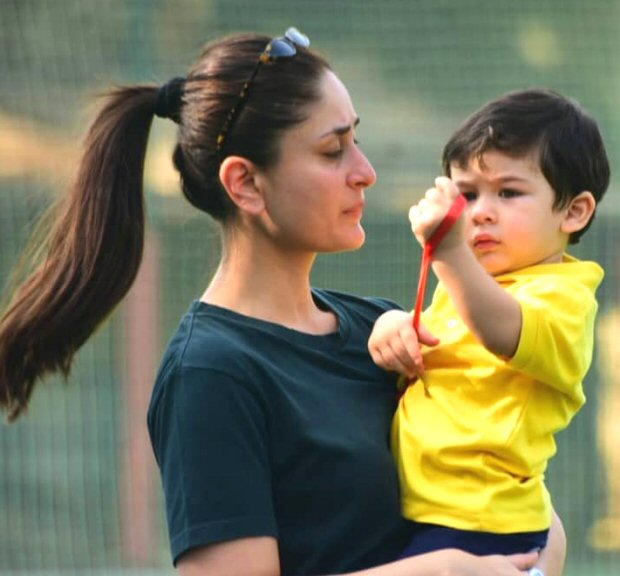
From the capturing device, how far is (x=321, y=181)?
2.46m

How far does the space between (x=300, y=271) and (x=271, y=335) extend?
0.54 ft

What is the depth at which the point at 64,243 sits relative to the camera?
264 centimetres

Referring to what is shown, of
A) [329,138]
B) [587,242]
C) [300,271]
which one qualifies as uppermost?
[329,138]

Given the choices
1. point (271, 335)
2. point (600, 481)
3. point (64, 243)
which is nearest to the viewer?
point (271, 335)

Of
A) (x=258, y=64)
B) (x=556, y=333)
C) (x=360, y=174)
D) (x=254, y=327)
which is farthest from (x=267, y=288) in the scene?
(x=556, y=333)

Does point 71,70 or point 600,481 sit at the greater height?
point 71,70

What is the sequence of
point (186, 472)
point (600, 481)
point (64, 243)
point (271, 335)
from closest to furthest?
point (186, 472), point (271, 335), point (64, 243), point (600, 481)


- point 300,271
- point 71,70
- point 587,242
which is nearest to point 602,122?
point 587,242

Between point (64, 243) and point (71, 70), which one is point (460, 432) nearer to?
point (64, 243)

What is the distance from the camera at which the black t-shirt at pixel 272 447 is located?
2.27 meters

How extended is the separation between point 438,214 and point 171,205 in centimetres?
361

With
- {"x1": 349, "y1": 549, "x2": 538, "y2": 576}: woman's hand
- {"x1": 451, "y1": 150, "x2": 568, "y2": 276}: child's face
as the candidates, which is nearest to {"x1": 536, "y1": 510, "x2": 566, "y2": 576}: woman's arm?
{"x1": 349, "y1": 549, "x2": 538, "y2": 576}: woman's hand

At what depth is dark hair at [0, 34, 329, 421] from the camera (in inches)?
99.9

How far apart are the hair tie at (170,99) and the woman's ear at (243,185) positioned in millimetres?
155
